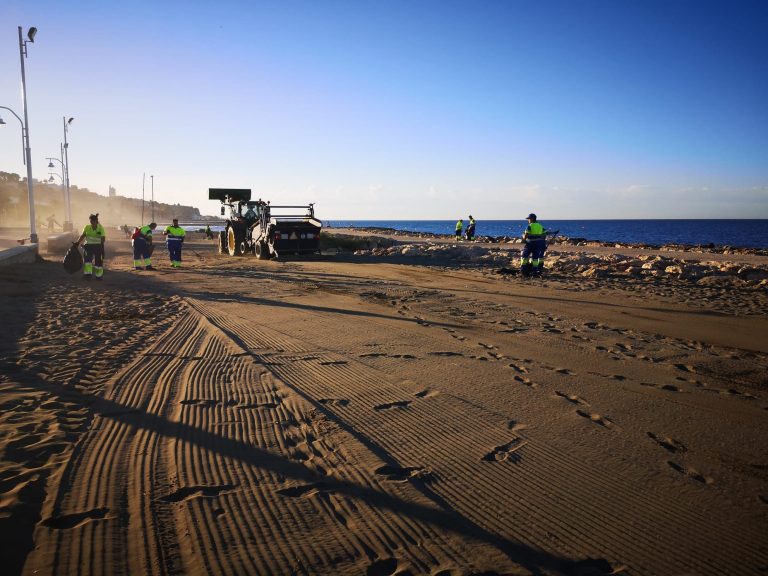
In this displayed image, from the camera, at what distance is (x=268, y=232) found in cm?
2125

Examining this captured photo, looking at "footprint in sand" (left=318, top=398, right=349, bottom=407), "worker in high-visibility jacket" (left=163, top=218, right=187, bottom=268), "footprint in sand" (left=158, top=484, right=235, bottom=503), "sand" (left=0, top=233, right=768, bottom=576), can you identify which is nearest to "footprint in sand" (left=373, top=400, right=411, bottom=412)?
"sand" (left=0, top=233, right=768, bottom=576)

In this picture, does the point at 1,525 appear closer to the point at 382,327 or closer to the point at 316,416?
the point at 316,416

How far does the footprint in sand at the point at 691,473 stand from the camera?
350 cm

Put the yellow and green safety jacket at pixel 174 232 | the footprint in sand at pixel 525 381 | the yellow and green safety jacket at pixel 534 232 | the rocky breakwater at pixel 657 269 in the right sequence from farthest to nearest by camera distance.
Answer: the yellow and green safety jacket at pixel 174 232 → the yellow and green safety jacket at pixel 534 232 → the rocky breakwater at pixel 657 269 → the footprint in sand at pixel 525 381

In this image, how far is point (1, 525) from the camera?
2.83 meters

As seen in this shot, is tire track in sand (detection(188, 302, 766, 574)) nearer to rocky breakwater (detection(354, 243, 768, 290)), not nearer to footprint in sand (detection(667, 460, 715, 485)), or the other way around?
footprint in sand (detection(667, 460, 715, 485))

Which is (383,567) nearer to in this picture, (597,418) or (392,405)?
(392,405)

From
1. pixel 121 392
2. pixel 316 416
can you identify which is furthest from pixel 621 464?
pixel 121 392

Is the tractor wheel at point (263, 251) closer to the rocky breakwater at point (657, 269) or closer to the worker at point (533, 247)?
→ the rocky breakwater at point (657, 269)

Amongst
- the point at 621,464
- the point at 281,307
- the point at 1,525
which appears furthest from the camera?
the point at 281,307

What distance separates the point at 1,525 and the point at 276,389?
2.62 meters

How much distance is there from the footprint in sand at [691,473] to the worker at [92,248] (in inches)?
568

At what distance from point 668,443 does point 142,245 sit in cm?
1695

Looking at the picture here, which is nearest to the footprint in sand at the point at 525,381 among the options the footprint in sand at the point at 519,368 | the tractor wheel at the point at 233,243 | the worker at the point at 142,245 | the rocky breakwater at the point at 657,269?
the footprint in sand at the point at 519,368
